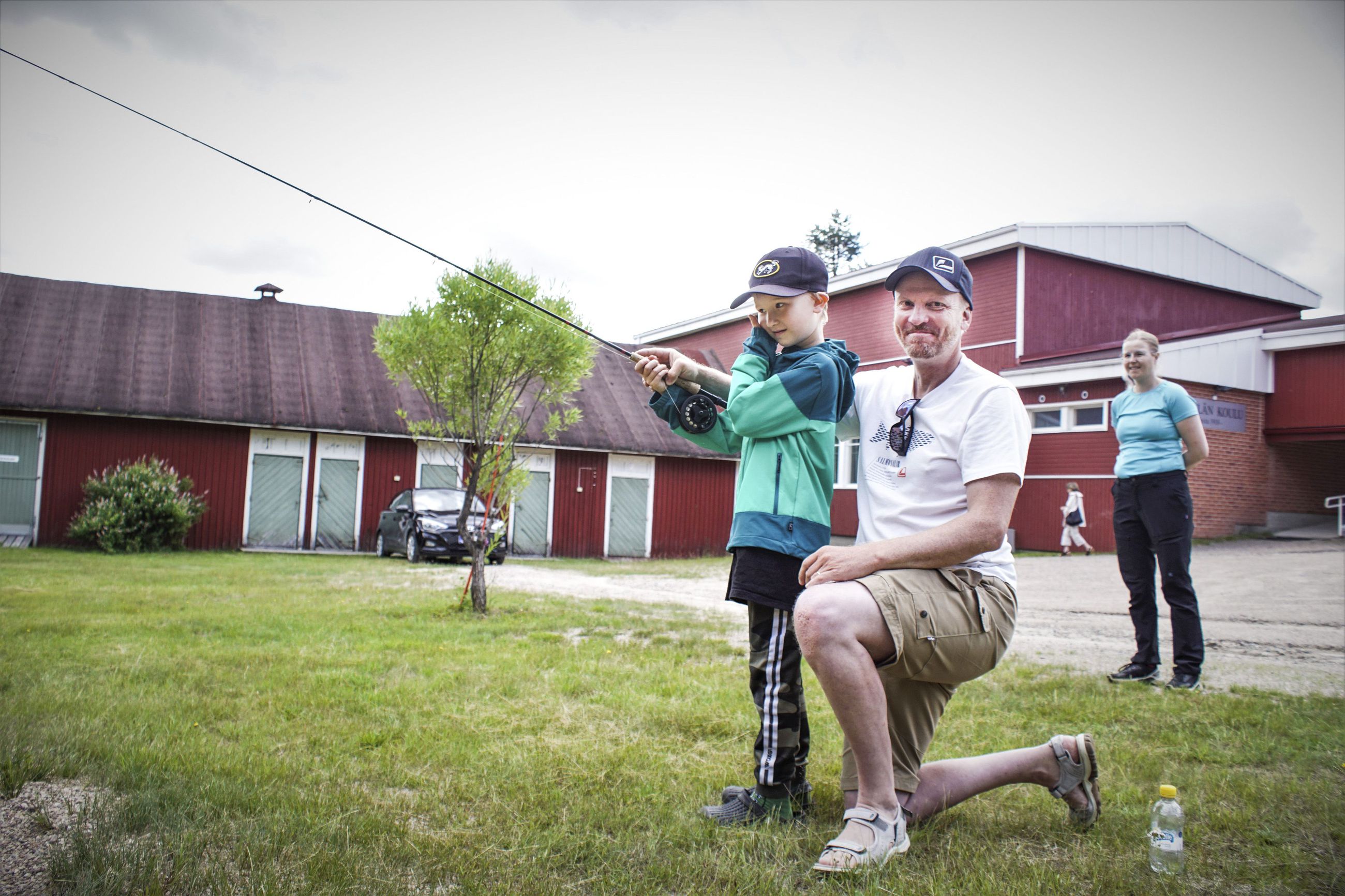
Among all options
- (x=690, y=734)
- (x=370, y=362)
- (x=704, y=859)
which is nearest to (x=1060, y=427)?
(x=370, y=362)

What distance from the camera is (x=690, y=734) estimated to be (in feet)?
13.1

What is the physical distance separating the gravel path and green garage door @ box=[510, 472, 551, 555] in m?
3.90

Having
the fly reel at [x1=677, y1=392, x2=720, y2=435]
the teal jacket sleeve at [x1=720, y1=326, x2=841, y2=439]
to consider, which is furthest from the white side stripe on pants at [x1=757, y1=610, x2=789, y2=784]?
the fly reel at [x1=677, y1=392, x2=720, y2=435]

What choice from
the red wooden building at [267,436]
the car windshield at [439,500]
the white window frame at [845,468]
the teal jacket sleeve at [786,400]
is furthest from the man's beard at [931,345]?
the white window frame at [845,468]

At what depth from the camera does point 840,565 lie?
2545 millimetres

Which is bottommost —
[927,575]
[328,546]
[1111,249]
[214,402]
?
[328,546]

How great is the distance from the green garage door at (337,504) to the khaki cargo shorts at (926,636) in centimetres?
A: 1906

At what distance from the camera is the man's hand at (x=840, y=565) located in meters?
2.54

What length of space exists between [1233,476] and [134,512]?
21.7 meters

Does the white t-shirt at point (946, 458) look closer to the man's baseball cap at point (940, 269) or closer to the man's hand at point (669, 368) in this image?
the man's baseball cap at point (940, 269)

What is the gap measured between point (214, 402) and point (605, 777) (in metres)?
18.7

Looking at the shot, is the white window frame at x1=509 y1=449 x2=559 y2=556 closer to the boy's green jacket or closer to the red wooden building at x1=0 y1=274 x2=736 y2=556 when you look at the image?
the red wooden building at x1=0 y1=274 x2=736 y2=556

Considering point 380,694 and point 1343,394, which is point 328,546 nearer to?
point 380,694

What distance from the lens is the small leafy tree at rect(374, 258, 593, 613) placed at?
9148 mm
